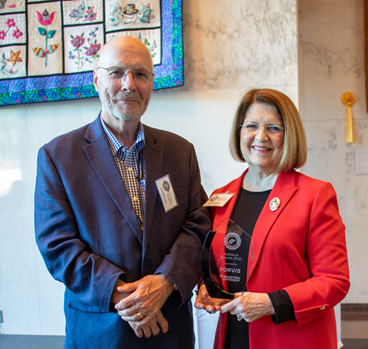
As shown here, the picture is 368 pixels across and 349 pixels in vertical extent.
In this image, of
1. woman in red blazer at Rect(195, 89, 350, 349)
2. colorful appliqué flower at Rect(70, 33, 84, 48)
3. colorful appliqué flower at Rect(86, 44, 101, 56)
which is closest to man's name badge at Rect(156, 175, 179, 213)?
woman in red blazer at Rect(195, 89, 350, 349)

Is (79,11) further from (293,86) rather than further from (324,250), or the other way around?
(324,250)

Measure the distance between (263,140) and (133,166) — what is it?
59 cm

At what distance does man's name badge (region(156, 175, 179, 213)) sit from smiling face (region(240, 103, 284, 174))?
0.38m

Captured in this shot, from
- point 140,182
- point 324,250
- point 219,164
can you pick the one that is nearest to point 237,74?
point 219,164

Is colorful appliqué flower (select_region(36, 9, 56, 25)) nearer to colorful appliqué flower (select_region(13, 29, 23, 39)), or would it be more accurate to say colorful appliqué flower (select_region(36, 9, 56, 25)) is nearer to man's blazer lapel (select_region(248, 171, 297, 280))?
colorful appliqué flower (select_region(13, 29, 23, 39))

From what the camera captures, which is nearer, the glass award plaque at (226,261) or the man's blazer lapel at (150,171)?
the glass award plaque at (226,261)

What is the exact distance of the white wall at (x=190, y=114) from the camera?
2.38 metres

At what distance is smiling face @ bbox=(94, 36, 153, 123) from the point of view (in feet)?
4.47

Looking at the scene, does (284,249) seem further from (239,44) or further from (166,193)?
(239,44)

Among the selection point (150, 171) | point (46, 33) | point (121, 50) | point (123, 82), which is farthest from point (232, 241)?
point (46, 33)

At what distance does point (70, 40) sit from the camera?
2482mm

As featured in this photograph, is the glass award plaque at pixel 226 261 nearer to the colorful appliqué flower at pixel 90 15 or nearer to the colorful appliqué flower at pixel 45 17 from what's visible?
the colorful appliqué flower at pixel 90 15

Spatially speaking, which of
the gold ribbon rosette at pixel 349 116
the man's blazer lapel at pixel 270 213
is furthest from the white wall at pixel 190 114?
the man's blazer lapel at pixel 270 213

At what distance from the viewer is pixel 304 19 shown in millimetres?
3160
